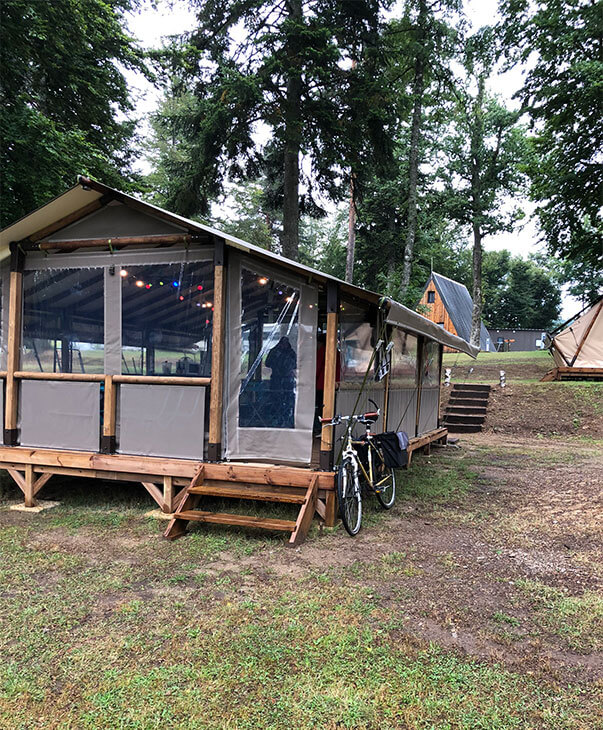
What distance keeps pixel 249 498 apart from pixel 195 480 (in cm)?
57

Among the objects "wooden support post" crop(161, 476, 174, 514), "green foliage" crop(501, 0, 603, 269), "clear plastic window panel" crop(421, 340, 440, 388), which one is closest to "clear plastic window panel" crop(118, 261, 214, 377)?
"wooden support post" crop(161, 476, 174, 514)

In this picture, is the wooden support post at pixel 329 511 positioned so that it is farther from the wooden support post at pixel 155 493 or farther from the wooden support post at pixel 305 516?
the wooden support post at pixel 155 493

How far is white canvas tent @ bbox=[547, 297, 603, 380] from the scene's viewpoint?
14.0 m

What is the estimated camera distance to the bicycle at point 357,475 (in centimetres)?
434

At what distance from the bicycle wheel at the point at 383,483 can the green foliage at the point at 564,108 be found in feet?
38.1

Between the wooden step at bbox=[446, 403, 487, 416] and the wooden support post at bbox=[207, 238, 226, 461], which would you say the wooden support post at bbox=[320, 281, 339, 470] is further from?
the wooden step at bbox=[446, 403, 487, 416]

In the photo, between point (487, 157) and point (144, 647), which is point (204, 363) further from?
point (487, 157)

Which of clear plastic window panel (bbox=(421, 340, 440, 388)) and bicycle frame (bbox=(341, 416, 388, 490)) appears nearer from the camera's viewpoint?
bicycle frame (bbox=(341, 416, 388, 490))

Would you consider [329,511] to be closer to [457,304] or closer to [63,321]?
[63,321]

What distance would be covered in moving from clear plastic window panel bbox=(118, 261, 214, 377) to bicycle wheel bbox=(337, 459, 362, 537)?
5.76 feet

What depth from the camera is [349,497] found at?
440 centimetres

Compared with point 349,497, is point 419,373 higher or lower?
higher

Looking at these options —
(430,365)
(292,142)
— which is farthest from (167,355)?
(292,142)

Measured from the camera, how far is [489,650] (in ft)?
8.75
